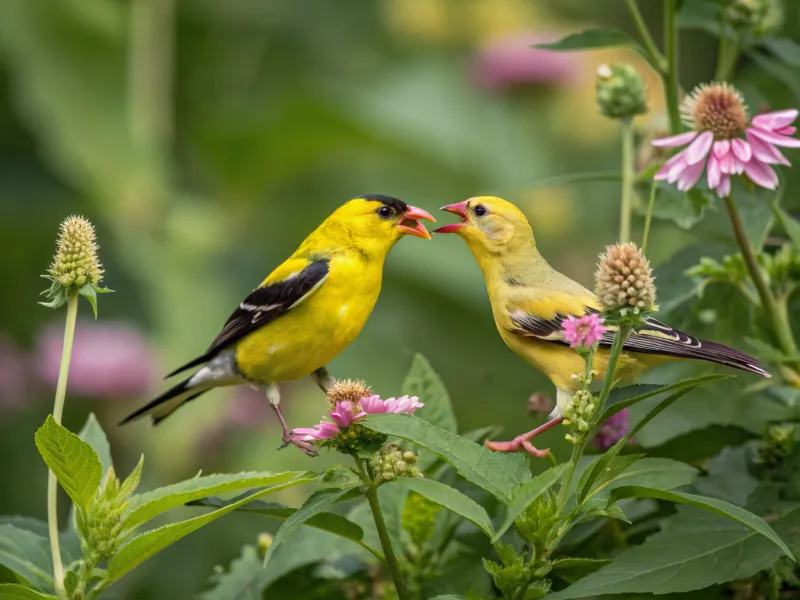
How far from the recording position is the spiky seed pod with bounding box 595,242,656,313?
3.34 ft

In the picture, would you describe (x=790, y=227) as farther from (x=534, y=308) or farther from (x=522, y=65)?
(x=522, y=65)

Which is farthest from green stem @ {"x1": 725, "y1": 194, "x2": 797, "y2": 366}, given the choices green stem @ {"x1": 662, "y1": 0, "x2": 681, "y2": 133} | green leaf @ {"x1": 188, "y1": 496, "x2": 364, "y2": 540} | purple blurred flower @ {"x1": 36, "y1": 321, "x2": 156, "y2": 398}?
purple blurred flower @ {"x1": 36, "y1": 321, "x2": 156, "y2": 398}

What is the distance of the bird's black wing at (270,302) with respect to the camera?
162 cm

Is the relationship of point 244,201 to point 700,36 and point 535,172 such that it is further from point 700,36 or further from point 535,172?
point 700,36

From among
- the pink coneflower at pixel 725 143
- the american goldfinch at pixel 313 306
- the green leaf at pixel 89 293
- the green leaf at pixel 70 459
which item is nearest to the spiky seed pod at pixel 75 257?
the green leaf at pixel 89 293

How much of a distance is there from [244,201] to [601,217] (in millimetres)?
1605

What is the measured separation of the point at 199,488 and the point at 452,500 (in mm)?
296

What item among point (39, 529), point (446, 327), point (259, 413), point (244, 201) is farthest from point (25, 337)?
point (39, 529)

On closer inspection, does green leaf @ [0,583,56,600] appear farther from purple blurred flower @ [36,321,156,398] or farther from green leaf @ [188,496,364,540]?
purple blurred flower @ [36,321,156,398]

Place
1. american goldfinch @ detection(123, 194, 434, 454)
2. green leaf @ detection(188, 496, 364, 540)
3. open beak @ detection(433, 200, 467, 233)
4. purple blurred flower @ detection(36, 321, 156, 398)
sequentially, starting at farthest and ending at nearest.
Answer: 1. purple blurred flower @ detection(36, 321, 156, 398)
2. american goldfinch @ detection(123, 194, 434, 454)
3. open beak @ detection(433, 200, 467, 233)
4. green leaf @ detection(188, 496, 364, 540)

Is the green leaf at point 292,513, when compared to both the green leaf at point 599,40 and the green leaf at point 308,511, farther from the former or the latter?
the green leaf at point 599,40

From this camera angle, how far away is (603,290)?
40.4 inches

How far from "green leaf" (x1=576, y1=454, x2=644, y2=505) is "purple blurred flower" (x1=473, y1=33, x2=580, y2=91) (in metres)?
3.84

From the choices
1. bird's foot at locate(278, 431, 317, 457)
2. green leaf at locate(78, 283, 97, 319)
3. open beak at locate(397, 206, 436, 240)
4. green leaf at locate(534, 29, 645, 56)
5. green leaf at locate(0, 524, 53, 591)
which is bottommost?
green leaf at locate(0, 524, 53, 591)
